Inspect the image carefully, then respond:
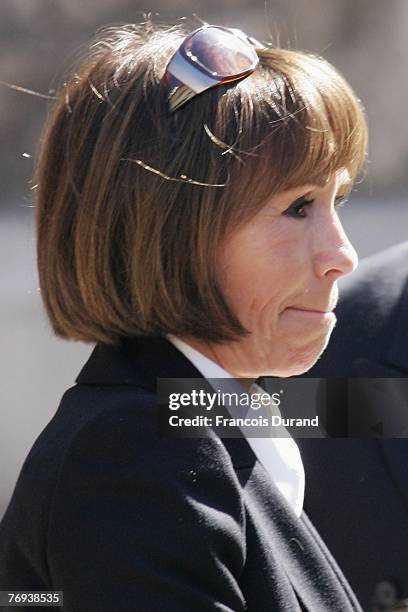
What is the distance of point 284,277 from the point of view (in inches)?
51.5

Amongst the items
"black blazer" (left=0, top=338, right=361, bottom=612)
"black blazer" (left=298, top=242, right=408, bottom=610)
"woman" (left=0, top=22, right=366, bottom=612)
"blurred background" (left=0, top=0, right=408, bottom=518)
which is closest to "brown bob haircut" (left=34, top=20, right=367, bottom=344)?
"woman" (left=0, top=22, right=366, bottom=612)

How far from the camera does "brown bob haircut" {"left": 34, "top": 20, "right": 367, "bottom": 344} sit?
1266 mm

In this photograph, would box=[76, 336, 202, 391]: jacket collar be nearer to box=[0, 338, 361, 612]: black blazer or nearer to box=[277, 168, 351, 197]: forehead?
box=[0, 338, 361, 612]: black blazer

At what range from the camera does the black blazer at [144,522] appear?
112 centimetres

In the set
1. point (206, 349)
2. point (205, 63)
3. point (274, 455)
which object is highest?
point (205, 63)

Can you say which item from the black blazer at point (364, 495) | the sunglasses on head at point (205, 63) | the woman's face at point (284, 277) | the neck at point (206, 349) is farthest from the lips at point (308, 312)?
the black blazer at point (364, 495)

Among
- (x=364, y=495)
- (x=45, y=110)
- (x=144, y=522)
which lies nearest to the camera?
(x=144, y=522)

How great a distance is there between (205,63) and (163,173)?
135mm

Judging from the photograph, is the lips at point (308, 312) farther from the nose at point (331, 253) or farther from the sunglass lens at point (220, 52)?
the sunglass lens at point (220, 52)

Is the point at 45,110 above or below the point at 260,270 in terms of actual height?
below

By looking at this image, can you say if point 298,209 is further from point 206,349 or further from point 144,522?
Result: point 144,522

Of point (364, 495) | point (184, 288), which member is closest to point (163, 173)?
point (184, 288)

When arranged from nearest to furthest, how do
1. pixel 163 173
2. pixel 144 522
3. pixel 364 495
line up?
pixel 144 522
pixel 163 173
pixel 364 495

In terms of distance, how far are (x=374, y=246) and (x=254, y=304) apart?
13.4 feet
